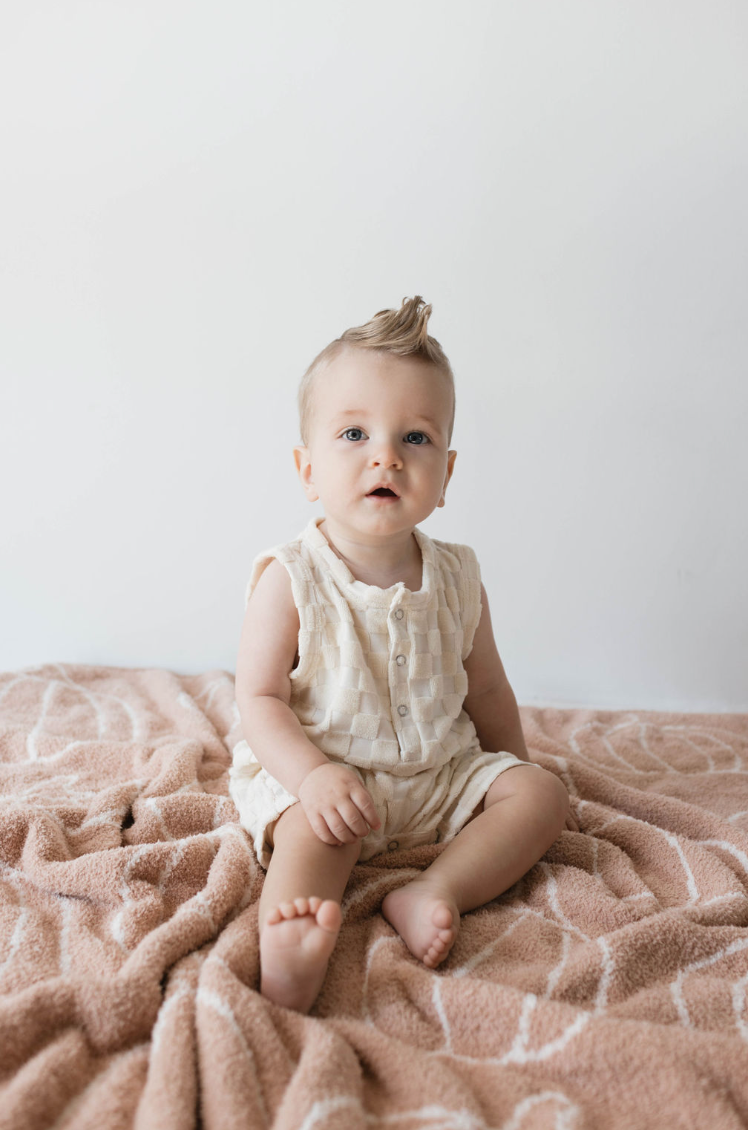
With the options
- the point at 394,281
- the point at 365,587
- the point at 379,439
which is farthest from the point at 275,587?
the point at 394,281

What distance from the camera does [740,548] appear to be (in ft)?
4.91

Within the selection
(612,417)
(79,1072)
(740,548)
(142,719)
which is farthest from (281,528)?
(79,1072)

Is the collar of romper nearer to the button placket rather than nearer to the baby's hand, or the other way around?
the button placket

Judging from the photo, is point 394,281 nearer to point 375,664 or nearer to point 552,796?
point 375,664

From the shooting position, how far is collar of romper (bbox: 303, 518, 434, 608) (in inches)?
37.1

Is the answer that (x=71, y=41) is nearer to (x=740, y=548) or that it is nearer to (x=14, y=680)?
(x=14, y=680)

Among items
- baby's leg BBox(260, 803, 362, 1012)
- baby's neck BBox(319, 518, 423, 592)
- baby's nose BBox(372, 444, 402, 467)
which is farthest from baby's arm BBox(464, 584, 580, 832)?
baby's leg BBox(260, 803, 362, 1012)

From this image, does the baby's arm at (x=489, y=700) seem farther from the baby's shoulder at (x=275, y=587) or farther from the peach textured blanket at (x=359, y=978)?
the baby's shoulder at (x=275, y=587)

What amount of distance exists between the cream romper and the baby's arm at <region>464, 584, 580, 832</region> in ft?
0.25

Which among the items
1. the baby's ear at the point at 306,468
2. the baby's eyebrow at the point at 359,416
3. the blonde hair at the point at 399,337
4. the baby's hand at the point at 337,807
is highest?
the blonde hair at the point at 399,337

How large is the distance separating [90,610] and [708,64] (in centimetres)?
142

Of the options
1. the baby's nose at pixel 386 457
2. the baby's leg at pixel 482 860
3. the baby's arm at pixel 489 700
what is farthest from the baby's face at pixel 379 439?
the baby's leg at pixel 482 860

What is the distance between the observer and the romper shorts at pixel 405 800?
885 millimetres

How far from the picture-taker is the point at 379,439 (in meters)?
0.89
